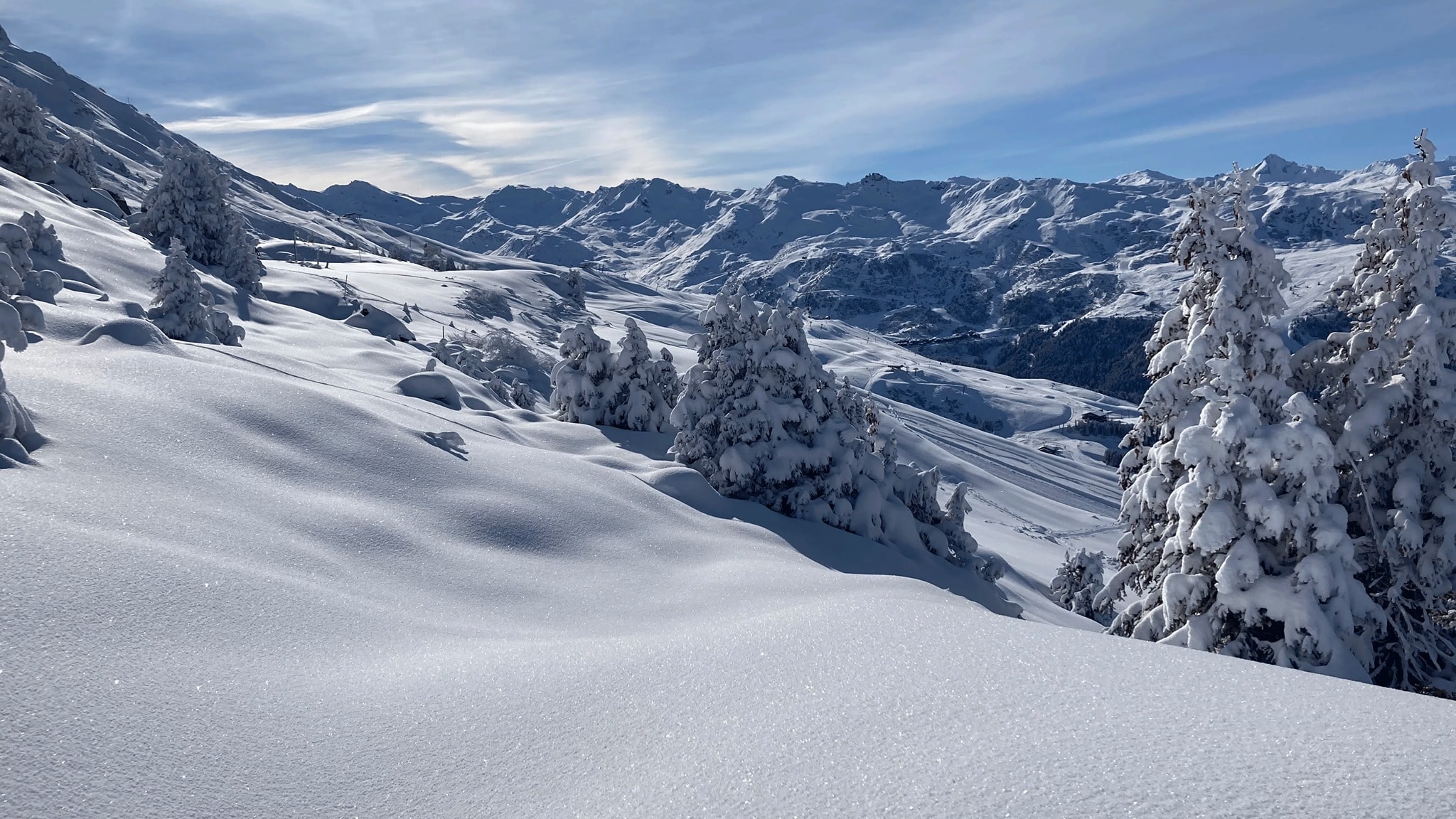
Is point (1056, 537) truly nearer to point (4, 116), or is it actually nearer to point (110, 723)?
point (110, 723)

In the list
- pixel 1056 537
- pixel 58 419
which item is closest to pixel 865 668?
pixel 58 419

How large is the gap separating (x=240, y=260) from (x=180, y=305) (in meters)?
21.7

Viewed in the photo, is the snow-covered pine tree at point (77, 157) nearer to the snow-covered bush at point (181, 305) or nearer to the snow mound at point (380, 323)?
the snow mound at point (380, 323)

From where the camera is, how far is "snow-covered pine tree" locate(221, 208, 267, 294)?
40.6 meters

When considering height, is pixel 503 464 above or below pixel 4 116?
below

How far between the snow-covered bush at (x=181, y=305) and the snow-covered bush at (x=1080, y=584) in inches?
1413

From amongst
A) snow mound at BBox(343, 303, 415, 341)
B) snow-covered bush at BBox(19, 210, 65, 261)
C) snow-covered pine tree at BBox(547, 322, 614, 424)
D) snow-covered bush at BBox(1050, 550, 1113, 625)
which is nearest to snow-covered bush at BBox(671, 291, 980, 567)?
snow-covered pine tree at BBox(547, 322, 614, 424)

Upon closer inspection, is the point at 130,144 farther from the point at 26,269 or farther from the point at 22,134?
the point at 26,269

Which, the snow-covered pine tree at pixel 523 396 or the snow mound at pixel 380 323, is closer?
the snow-covered pine tree at pixel 523 396

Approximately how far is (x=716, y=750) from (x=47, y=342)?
45.3 feet

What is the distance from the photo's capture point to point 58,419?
27.8 feet

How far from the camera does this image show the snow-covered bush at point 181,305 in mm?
21875

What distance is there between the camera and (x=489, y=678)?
212 inches

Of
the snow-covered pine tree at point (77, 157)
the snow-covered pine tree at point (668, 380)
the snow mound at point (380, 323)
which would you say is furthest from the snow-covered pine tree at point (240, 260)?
the snow-covered pine tree at point (668, 380)
